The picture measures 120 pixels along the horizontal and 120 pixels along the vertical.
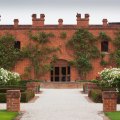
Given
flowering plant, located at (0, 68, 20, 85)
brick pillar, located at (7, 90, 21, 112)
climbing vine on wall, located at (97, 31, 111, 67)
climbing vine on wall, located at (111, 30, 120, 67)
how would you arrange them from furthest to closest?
climbing vine on wall, located at (97, 31, 111, 67), climbing vine on wall, located at (111, 30, 120, 67), flowering plant, located at (0, 68, 20, 85), brick pillar, located at (7, 90, 21, 112)

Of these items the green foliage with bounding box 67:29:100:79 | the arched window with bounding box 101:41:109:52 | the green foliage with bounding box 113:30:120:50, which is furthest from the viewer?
the arched window with bounding box 101:41:109:52

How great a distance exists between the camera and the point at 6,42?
2082 inches

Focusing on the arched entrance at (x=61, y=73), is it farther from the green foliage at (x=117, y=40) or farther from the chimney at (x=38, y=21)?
the green foliage at (x=117, y=40)

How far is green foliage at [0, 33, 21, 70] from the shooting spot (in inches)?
2050

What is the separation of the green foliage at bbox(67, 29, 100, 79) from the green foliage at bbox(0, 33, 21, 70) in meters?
5.64

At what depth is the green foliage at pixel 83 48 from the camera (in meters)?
52.4

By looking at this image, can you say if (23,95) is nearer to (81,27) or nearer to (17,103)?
(17,103)

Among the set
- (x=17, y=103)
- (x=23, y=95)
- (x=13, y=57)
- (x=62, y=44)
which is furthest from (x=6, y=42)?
(x=17, y=103)

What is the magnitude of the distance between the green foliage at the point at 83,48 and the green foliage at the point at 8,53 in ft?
18.5

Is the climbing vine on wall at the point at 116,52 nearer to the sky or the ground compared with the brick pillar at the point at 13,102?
nearer to the sky

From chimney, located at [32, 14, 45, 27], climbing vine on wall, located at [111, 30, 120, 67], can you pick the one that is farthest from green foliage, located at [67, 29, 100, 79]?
chimney, located at [32, 14, 45, 27]

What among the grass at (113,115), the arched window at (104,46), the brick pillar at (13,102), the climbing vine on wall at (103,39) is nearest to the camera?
the grass at (113,115)

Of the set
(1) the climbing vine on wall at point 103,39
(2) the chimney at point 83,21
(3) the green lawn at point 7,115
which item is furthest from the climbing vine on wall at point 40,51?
(3) the green lawn at point 7,115

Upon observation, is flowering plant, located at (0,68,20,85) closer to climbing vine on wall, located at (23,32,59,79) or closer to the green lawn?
climbing vine on wall, located at (23,32,59,79)
